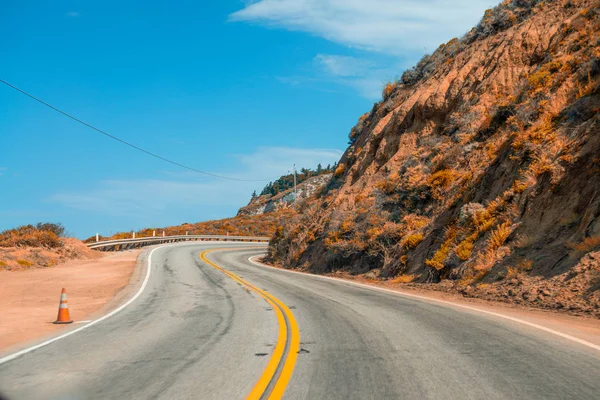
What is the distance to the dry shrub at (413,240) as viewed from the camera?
64.2 ft

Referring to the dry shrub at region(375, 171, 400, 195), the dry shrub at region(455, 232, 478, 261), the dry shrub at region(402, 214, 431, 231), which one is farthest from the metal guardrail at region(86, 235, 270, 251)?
the dry shrub at region(455, 232, 478, 261)

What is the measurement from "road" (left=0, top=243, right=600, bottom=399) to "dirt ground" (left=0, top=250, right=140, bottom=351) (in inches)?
52.4

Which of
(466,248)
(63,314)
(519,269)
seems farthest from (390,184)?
(63,314)

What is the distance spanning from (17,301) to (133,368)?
34.1 ft

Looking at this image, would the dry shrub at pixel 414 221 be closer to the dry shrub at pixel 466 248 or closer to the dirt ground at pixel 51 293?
the dry shrub at pixel 466 248

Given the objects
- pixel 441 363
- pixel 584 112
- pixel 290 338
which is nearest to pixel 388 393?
pixel 441 363

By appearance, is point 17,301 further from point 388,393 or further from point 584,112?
point 584,112

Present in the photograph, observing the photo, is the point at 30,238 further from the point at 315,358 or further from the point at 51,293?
the point at 315,358

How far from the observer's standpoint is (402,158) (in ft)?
93.7

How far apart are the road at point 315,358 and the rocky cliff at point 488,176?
3.86 meters

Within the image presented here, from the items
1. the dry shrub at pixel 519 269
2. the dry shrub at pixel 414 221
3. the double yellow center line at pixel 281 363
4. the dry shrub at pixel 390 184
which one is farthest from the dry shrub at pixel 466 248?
the dry shrub at pixel 390 184

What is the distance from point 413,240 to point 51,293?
44.1ft

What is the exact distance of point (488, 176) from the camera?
731 inches

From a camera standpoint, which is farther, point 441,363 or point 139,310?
point 139,310
